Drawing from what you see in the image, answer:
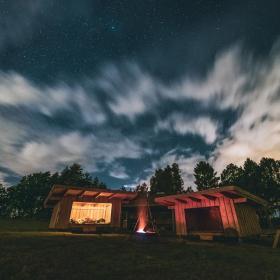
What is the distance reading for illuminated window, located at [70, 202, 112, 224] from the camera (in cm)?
1856

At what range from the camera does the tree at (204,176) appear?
49.6 m

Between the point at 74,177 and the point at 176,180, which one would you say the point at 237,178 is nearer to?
the point at 176,180

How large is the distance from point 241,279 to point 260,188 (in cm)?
4069

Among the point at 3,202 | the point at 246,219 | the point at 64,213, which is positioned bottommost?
the point at 246,219

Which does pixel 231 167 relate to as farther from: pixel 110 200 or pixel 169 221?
pixel 110 200

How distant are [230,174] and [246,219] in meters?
36.5

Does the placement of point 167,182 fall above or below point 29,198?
above

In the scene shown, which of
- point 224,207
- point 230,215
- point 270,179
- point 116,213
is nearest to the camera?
point 230,215

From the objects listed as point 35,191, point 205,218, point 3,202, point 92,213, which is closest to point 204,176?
point 205,218

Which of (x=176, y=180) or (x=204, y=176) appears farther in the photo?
(x=176, y=180)

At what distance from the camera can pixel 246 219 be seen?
12.8 metres

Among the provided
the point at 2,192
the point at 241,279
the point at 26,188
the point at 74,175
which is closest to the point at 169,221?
the point at 241,279

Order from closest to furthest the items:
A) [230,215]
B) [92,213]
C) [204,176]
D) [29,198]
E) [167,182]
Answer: [230,215]
[92,213]
[204,176]
[29,198]
[167,182]

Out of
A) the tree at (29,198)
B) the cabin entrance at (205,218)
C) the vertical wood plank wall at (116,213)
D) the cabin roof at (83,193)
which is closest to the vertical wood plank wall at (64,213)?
the cabin roof at (83,193)
